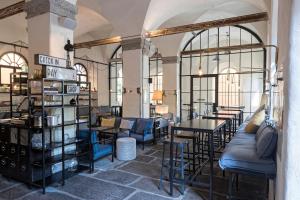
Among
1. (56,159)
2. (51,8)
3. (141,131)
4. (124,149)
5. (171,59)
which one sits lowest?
(124,149)

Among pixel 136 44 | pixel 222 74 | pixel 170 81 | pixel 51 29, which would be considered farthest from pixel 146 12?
pixel 222 74

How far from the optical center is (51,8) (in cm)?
402

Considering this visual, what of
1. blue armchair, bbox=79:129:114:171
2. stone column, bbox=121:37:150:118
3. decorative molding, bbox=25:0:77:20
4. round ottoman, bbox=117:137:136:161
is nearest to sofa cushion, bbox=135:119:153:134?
stone column, bbox=121:37:150:118

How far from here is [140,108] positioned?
700cm

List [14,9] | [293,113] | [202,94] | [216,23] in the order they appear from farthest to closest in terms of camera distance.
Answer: [202,94]
[216,23]
[14,9]
[293,113]

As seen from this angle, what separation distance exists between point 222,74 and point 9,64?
9.33 m

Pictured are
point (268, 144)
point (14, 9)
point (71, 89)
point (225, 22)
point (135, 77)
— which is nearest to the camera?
point (268, 144)

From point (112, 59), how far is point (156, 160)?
9.23 m

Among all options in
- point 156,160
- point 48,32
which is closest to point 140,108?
Answer: point 156,160

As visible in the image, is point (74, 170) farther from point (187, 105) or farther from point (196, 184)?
point (187, 105)

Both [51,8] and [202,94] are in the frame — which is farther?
[202,94]

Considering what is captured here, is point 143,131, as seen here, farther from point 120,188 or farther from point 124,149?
point 120,188

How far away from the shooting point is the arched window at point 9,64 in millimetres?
8531

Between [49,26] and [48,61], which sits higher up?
[49,26]
